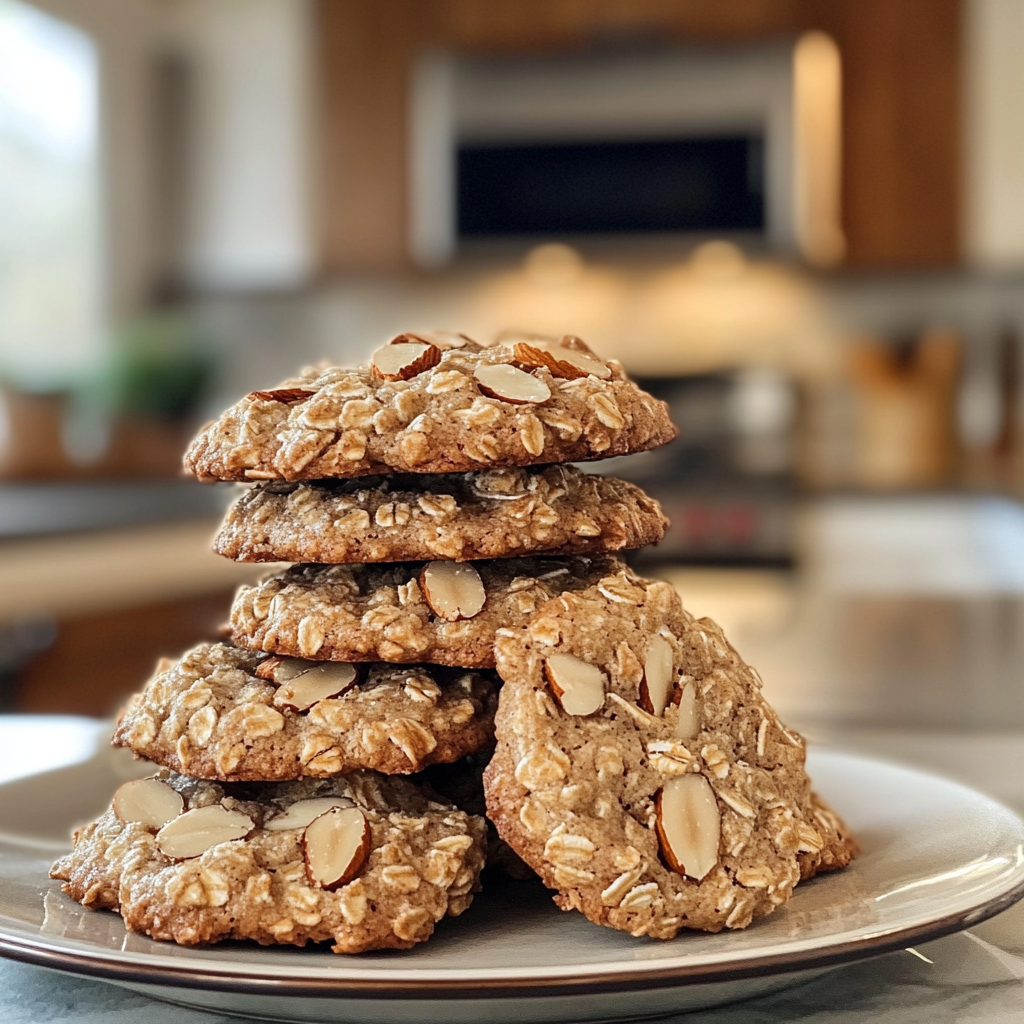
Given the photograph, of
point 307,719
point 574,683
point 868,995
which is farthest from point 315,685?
point 868,995

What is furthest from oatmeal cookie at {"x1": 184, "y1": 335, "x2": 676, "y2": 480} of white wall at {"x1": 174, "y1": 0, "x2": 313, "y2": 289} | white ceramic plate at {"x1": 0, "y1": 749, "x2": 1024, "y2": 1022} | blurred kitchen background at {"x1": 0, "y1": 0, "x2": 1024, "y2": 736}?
white wall at {"x1": 174, "y1": 0, "x2": 313, "y2": 289}

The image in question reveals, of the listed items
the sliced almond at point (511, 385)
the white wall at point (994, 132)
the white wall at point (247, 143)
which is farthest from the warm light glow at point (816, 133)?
the sliced almond at point (511, 385)

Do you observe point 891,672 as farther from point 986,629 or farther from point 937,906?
point 937,906

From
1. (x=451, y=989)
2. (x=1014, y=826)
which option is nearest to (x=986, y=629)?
(x=1014, y=826)

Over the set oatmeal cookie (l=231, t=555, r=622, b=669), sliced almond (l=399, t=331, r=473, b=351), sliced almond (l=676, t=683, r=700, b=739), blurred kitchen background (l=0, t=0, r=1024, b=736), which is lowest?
sliced almond (l=676, t=683, r=700, b=739)

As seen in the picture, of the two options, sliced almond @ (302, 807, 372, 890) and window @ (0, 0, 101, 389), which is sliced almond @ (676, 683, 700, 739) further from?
window @ (0, 0, 101, 389)
